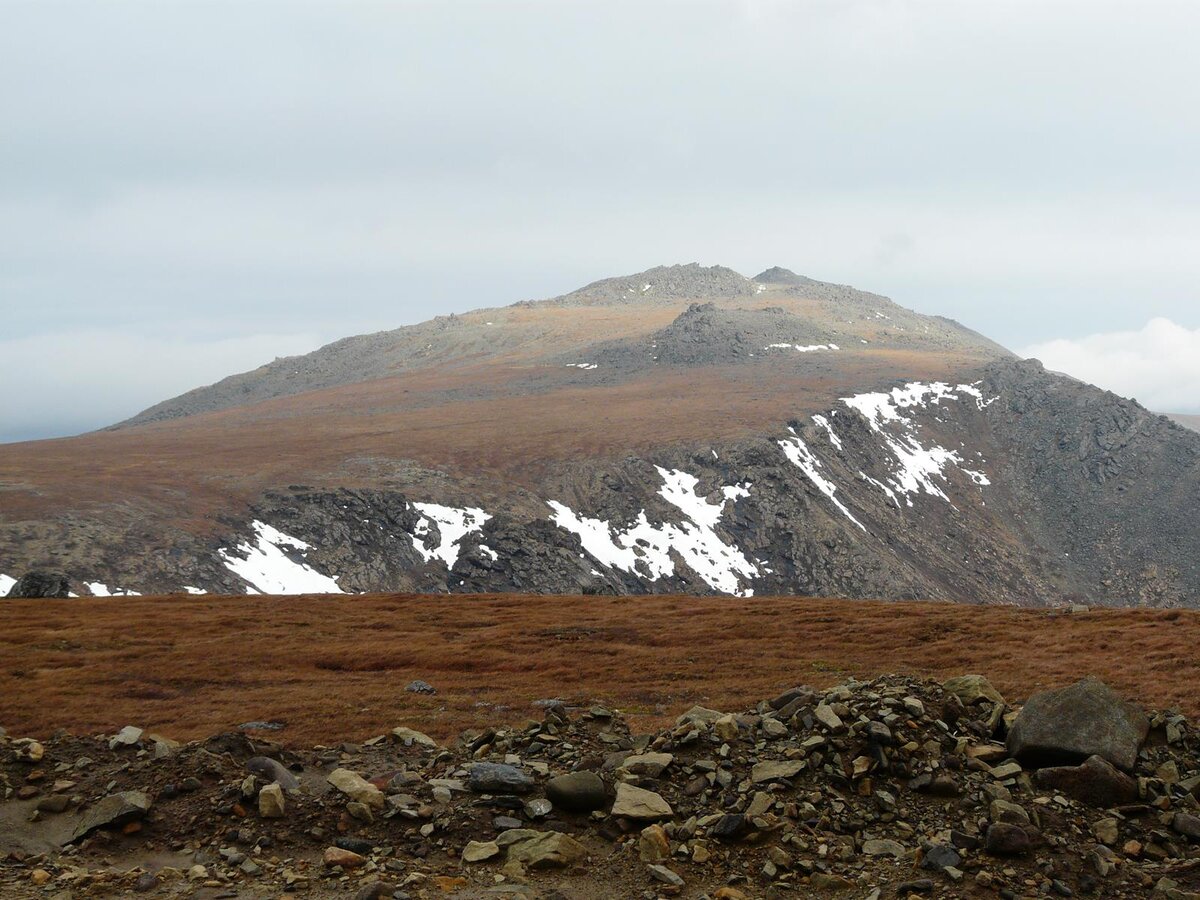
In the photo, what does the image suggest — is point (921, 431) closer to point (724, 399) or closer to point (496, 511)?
point (724, 399)

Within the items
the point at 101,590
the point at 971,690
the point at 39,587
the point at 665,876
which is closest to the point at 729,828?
the point at 665,876

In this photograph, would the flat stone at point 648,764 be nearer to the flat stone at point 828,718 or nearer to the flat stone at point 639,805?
the flat stone at point 639,805

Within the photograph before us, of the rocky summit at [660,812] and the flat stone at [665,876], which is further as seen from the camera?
→ the rocky summit at [660,812]

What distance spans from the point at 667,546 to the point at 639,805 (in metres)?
91.4

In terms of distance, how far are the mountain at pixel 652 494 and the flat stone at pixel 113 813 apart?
61455 millimetres

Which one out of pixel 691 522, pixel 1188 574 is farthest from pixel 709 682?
pixel 1188 574

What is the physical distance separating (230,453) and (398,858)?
387 feet

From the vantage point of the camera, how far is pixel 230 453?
126 meters

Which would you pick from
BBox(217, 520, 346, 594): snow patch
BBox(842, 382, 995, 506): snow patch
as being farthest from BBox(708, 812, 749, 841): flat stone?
BBox(842, 382, 995, 506): snow patch

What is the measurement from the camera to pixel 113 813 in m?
18.5

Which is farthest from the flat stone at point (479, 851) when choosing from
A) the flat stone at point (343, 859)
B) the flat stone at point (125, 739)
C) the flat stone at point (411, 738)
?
the flat stone at point (125, 739)

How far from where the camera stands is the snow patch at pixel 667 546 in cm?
10519

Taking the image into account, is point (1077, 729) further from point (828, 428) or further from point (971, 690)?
point (828, 428)

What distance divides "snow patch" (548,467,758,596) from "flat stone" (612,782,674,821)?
278 ft
